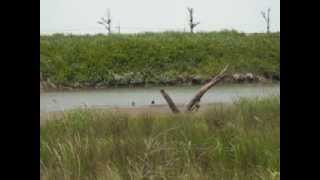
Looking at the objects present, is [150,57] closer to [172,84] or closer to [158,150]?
[172,84]

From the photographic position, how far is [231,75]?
2417 cm

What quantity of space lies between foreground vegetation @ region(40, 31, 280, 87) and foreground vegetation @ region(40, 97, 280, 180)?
58.7 feet

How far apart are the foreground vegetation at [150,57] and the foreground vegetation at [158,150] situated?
17.9m

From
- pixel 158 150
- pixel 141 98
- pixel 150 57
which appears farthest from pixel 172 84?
pixel 158 150

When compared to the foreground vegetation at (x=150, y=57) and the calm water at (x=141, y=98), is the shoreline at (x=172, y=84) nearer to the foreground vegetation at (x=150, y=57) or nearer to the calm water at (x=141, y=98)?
the foreground vegetation at (x=150, y=57)

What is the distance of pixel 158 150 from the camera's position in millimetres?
4523

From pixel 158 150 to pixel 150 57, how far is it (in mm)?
23977

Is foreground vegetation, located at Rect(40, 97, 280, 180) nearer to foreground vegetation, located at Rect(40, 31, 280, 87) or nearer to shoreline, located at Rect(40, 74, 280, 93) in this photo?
shoreline, located at Rect(40, 74, 280, 93)

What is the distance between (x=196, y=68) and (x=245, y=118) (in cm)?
1962

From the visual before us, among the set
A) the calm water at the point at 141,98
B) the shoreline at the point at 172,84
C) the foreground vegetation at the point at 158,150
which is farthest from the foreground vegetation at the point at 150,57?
the foreground vegetation at the point at 158,150

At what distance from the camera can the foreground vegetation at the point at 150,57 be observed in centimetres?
2575

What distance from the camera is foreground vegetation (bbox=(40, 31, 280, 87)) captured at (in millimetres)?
25750
